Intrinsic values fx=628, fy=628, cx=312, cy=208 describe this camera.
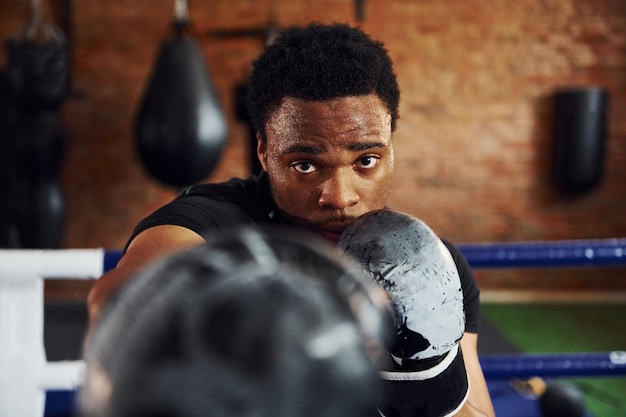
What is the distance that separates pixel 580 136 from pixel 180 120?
3077 mm

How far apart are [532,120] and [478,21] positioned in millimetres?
905

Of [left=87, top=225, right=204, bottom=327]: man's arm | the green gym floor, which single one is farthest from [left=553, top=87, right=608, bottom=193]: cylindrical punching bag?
[left=87, top=225, right=204, bottom=327]: man's arm

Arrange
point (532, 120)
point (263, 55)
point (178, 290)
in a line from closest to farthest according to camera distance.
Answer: point (178, 290), point (263, 55), point (532, 120)

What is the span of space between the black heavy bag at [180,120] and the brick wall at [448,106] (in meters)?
1.22

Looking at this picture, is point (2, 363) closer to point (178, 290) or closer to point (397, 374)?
point (397, 374)

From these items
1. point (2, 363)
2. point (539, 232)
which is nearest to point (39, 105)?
point (2, 363)

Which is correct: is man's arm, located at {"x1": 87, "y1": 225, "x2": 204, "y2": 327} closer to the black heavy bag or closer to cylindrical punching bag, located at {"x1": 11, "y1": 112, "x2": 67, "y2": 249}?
the black heavy bag

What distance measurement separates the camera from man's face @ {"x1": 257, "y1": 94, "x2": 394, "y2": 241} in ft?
3.30

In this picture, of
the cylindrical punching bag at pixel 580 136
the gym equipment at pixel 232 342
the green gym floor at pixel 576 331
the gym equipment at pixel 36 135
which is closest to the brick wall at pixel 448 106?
the cylindrical punching bag at pixel 580 136

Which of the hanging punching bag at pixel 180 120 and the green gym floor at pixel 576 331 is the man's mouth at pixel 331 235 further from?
the hanging punching bag at pixel 180 120

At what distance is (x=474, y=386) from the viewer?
1.12 m

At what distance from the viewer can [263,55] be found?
1179 millimetres

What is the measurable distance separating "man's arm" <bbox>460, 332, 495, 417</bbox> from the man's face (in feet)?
1.10

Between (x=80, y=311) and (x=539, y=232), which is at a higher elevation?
(x=539, y=232)
